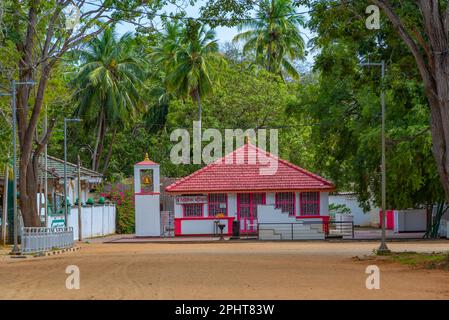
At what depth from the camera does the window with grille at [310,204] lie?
168 feet

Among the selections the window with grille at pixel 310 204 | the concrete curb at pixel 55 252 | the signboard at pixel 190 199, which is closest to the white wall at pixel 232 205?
the signboard at pixel 190 199

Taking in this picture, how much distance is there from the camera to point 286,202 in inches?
2028

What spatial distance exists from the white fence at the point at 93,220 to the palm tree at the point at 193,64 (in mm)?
9190

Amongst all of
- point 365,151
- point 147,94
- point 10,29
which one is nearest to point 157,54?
point 147,94

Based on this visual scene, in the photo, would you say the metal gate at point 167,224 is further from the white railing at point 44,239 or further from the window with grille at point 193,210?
the white railing at point 44,239

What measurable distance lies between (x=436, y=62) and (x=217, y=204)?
98.4 ft

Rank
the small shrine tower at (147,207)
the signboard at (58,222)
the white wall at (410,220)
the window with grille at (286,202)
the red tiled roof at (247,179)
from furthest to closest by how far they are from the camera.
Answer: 1. the white wall at (410,220)
2. the window with grille at (286,202)
3. the small shrine tower at (147,207)
4. the red tiled roof at (247,179)
5. the signboard at (58,222)

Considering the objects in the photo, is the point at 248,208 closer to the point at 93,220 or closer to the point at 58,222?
the point at 93,220

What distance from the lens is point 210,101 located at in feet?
211

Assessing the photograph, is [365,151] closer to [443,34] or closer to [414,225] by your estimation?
[414,225]

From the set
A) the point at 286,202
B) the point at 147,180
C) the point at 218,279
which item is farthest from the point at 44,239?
the point at 286,202

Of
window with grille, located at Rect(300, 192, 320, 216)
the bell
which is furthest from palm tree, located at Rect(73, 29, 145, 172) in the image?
window with grille, located at Rect(300, 192, 320, 216)

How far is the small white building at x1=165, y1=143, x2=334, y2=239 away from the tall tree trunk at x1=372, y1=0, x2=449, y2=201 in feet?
87.9

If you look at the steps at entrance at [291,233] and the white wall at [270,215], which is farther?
the white wall at [270,215]
